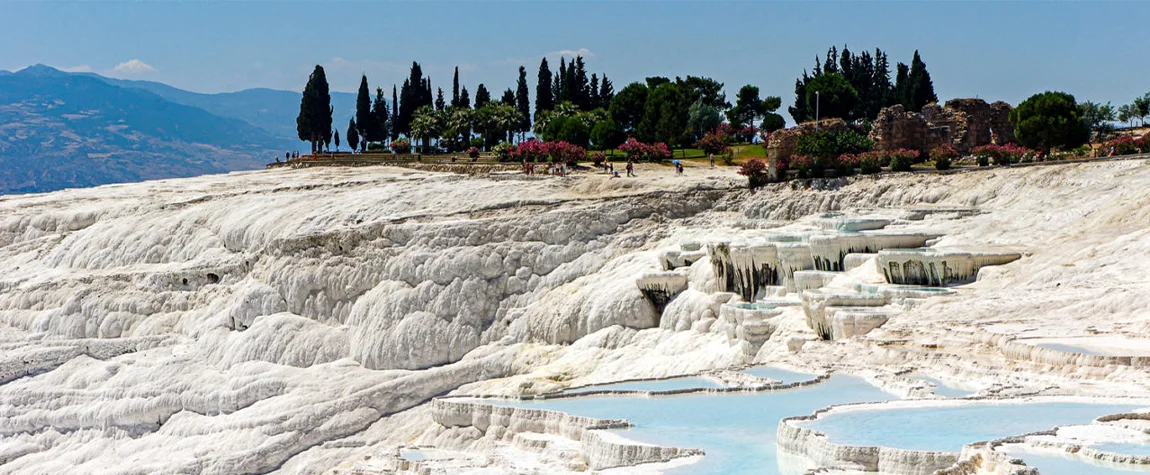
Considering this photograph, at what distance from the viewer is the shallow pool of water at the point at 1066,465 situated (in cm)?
1576

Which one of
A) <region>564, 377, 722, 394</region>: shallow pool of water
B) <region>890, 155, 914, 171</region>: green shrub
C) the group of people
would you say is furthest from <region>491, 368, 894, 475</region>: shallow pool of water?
the group of people

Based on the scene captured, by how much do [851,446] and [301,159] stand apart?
189 ft

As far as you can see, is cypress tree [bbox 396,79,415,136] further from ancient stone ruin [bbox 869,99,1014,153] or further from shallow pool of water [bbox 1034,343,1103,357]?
shallow pool of water [bbox 1034,343,1103,357]

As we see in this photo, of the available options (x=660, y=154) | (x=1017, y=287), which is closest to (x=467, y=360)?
(x=1017, y=287)

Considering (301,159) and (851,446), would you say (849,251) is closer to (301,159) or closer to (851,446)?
(851,446)

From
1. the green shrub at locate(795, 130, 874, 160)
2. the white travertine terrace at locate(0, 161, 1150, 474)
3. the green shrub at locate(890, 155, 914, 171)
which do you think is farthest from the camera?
the green shrub at locate(795, 130, 874, 160)

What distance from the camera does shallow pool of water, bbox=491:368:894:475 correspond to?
727 inches

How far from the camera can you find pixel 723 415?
2133 centimetres

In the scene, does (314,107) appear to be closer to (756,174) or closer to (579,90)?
(579,90)

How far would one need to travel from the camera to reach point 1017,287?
29031mm

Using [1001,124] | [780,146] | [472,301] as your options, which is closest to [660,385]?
[472,301]

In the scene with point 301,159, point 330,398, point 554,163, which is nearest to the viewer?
point 330,398

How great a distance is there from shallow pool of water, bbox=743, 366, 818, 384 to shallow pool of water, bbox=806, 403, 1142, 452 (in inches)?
132

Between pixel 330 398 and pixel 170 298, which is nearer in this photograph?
pixel 330 398
